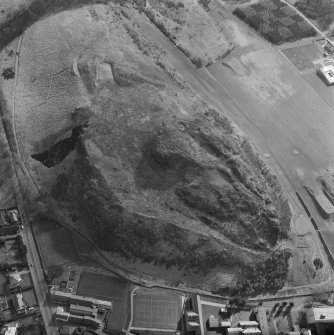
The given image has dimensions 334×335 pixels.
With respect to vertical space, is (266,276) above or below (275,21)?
below

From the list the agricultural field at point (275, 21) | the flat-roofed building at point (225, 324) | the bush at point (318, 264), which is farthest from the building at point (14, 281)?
the agricultural field at point (275, 21)

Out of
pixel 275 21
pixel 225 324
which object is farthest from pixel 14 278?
pixel 275 21

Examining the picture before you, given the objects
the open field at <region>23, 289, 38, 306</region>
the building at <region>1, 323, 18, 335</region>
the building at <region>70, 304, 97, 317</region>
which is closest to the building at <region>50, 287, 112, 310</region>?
the building at <region>70, 304, 97, 317</region>

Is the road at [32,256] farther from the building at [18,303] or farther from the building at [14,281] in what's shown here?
the building at [18,303]

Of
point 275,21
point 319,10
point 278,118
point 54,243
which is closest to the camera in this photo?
point 54,243

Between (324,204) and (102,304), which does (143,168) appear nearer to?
(102,304)

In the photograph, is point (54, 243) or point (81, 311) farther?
point (54, 243)
